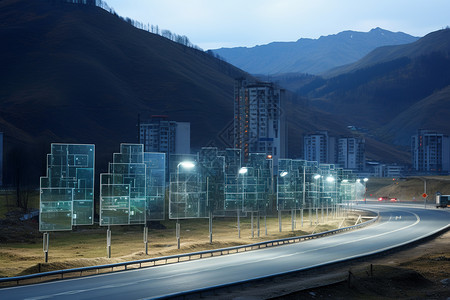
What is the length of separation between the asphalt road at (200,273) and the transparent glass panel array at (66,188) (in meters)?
6.54

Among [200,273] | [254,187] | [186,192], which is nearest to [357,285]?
[200,273]

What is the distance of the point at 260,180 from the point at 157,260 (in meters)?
26.7

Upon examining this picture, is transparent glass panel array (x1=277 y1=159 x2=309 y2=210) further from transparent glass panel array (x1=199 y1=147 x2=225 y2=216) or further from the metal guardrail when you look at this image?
the metal guardrail

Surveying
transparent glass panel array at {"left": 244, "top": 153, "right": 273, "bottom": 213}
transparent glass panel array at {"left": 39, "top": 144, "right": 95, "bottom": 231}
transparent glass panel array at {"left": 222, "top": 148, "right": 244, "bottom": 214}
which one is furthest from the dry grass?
transparent glass panel array at {"left": 222, "top": 148, "right": 244, "bottom": 214}

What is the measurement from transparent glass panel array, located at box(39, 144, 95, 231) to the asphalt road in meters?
6.54

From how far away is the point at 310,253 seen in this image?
143 feet

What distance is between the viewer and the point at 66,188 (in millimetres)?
37250

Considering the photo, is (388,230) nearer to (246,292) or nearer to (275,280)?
(275,280)

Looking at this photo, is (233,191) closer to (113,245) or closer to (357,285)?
(113,245)

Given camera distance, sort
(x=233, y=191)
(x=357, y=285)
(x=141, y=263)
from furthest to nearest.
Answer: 1. (x=233, y=191)
2. (x=141, y=263)
3. (x=357, y=285)

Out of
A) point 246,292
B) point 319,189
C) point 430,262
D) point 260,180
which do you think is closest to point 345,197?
point 319,189

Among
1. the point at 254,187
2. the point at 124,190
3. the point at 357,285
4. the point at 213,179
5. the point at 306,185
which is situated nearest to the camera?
the point at 357,285

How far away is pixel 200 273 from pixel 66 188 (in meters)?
11.1

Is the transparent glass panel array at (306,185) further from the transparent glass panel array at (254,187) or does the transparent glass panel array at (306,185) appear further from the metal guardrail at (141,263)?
the metal guardrail at (141,263)
